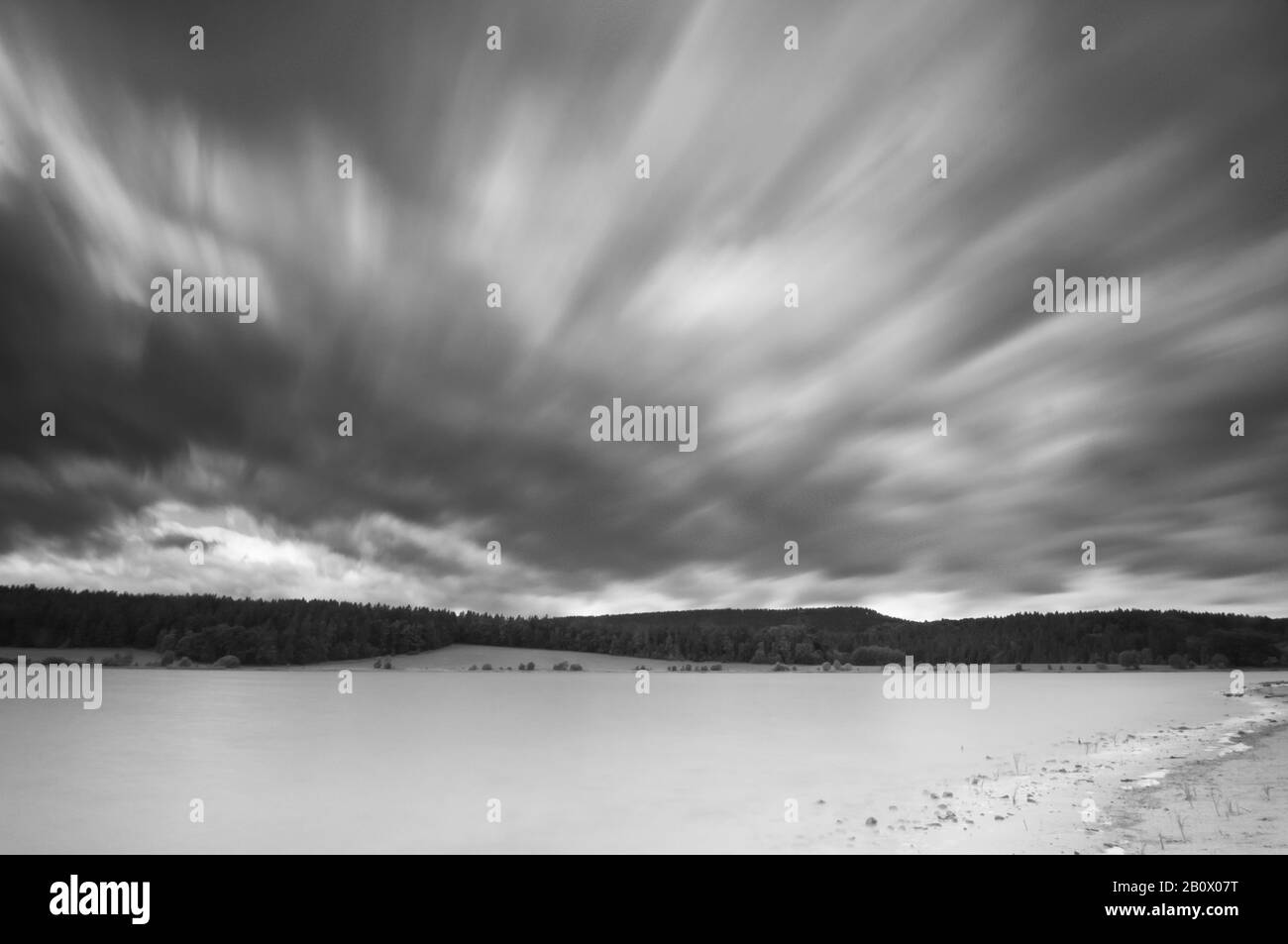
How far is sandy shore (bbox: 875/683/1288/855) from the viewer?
41.6 feet

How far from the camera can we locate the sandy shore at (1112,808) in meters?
12.7

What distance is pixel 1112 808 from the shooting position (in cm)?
1566

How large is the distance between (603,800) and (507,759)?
31.2ft
